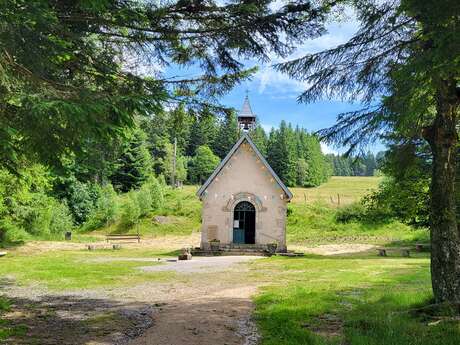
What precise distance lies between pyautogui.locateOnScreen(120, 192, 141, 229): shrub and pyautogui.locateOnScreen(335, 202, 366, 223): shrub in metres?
18.5

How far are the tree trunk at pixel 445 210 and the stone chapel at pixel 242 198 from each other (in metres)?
17.6

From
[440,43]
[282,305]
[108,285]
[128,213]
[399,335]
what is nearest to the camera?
[440,43]

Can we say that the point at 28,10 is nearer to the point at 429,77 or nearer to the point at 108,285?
the point at 429,77

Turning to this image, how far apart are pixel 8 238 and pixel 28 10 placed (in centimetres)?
2609

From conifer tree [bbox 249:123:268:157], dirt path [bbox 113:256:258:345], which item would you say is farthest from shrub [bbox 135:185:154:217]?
conifer tree [bbox 249:123:268:157]

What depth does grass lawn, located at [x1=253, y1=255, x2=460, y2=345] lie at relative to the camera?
20.7 ft

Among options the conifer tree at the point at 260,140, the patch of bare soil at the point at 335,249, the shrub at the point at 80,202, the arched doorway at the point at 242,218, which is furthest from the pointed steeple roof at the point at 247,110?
the conifer tree at the point at 260,140

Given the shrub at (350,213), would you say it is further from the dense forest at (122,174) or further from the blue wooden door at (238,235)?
the blue wooden door at (238,235)

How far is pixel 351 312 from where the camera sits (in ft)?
26.7

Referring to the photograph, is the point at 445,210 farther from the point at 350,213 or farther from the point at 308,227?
the point at 350,213

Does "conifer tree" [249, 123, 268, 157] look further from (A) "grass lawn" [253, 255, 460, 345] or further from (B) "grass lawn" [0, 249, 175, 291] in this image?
(A) "grass lawn" [253, 255, 460, 345]

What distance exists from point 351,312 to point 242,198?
1763 centimetres

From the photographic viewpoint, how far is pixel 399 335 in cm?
625

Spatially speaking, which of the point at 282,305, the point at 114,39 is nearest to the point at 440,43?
the point at 114,39
